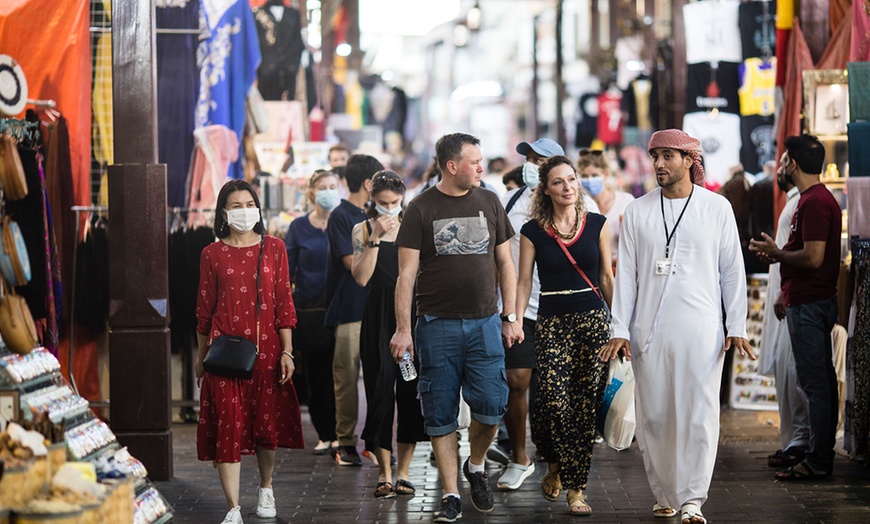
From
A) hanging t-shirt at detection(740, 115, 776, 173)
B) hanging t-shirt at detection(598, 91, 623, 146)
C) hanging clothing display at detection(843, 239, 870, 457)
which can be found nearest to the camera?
hanging clothing display at detection(843, 239, 870, 457)

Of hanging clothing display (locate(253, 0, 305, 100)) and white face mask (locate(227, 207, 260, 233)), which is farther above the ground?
hanging clothing display (locate(253, 0, 305, 100))

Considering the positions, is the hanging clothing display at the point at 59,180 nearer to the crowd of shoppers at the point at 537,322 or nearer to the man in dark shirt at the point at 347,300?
the man in dark shirt at the point at 347,300

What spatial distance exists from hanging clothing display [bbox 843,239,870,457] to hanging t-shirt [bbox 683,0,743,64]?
844cm

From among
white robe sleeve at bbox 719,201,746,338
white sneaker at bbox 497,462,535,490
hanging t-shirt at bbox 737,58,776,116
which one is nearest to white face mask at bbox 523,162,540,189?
white sneaker at bbox 497,462,535,490

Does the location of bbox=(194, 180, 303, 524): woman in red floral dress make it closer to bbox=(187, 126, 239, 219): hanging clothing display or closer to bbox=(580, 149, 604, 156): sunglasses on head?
bbox=(187, 126, 239, 219): hanging clothing display

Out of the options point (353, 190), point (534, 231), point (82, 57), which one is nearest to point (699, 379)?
point (534, 231)

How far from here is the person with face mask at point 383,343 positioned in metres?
8.04

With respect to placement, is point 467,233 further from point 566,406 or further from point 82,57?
point 82,57

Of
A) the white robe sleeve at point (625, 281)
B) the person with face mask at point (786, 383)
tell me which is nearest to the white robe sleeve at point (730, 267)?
the white robe sleeve at point (625, 281)

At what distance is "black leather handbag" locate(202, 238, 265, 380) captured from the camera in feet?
22.4

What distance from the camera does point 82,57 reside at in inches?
353

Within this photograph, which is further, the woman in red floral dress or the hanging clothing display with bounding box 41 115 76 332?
the hanging clothing display with bounding box 41 115 76 332

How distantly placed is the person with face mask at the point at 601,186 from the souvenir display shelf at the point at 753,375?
1390 millimetres

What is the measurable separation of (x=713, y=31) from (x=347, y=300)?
31.2ft
